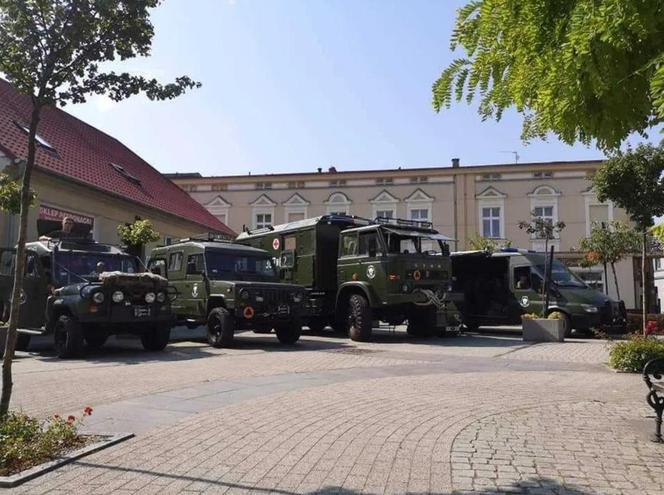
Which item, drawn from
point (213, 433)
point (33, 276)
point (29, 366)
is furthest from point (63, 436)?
point (33, 276)

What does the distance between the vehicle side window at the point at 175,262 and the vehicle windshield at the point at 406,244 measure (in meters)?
5.24

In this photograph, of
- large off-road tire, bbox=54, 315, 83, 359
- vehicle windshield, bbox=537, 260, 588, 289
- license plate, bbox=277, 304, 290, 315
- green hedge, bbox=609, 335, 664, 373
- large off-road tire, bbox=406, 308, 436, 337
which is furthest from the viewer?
vehicle windshield, bbox=537, 260, 588, 289

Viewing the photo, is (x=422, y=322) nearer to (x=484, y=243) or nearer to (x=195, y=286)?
(x=195, y=286)

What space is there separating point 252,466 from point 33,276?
9.84 meters

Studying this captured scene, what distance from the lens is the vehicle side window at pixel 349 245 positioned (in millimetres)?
16453

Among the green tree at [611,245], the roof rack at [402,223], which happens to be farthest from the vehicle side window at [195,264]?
the green tree at [611,245]

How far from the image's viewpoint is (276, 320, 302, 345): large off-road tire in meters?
14.7

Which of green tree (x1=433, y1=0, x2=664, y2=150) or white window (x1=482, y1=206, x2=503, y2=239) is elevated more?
white window (x1=482, y1=206, x2=503, y2=239)

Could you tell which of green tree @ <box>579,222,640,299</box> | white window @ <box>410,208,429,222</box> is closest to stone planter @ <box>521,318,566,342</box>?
green tree @ <box>579,222,640,299</box>

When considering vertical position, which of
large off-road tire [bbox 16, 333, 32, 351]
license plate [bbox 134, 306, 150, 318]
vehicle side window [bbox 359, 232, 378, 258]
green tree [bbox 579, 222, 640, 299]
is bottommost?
large off-road tire [bbox 16, 333, 32, 351]

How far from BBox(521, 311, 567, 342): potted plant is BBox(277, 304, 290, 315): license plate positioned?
6.70 metres

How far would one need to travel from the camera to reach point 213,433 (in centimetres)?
564

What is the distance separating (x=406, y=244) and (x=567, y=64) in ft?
43.3

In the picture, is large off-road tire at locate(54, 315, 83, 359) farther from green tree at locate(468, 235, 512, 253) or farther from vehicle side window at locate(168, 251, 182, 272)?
green tree at locate(468, 235, 512, 253)
